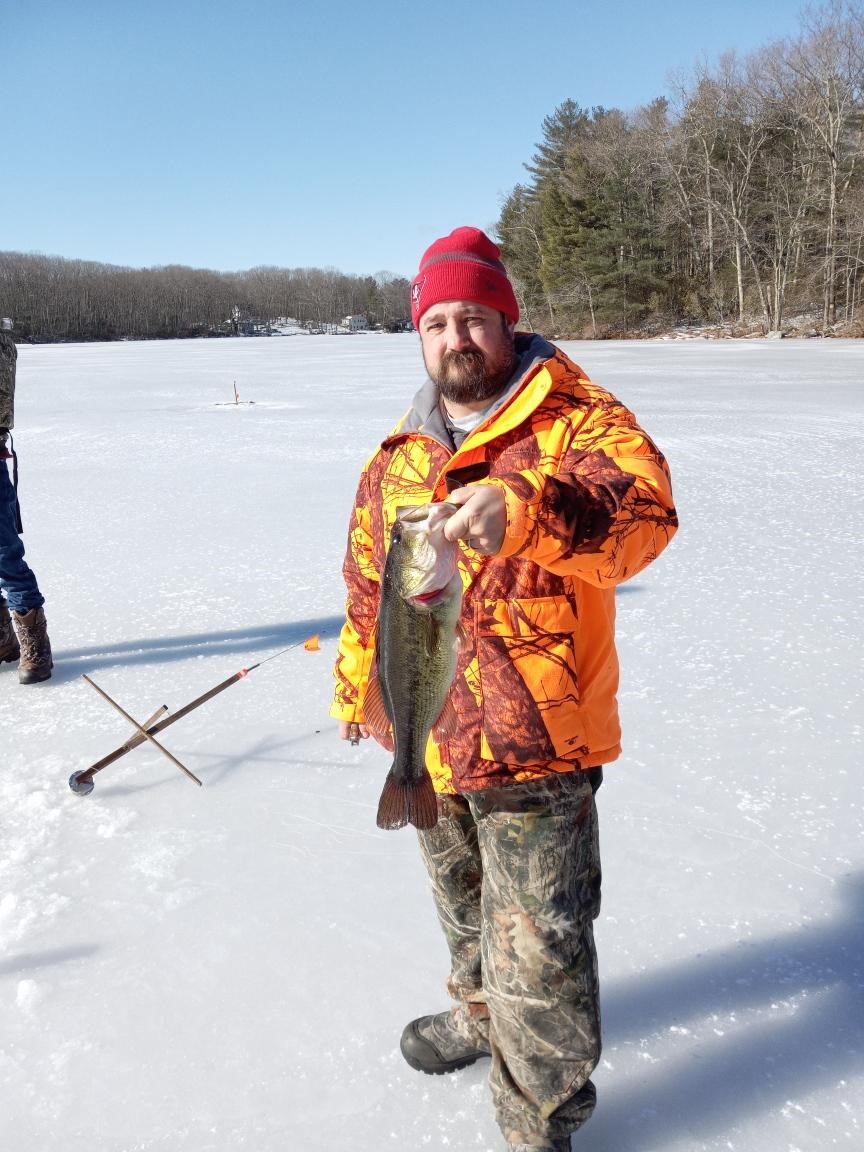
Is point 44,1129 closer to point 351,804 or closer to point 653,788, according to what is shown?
point 351,804

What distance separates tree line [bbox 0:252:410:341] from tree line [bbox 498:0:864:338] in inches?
1806

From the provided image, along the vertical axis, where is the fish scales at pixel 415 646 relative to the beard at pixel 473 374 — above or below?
below

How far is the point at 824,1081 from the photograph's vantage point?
213 cm

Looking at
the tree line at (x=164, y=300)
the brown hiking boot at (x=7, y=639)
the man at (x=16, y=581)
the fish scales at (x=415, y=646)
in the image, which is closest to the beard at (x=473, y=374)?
the fish scales at (x=415, y=646)

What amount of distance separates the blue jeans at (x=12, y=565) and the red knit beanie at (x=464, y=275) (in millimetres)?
3380

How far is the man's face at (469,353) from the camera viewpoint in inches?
76.6

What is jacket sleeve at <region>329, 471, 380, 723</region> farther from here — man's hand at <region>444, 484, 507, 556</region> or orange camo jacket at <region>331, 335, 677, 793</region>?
man's hand at <region>444, 484, 507, 556</region>

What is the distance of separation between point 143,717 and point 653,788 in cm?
252

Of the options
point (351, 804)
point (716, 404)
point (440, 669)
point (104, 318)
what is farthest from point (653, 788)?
point (104, 318)

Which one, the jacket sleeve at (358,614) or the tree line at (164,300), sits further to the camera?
the tree line at (164,300)

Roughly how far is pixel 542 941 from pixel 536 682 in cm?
57

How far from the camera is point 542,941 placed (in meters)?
1.77

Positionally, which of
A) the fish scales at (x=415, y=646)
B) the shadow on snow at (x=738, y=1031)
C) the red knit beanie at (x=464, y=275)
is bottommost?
the shadow on snow at (x=738, y=1031)

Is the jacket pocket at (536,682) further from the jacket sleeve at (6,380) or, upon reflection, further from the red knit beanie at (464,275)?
the jacket sleeve at (6,380)
